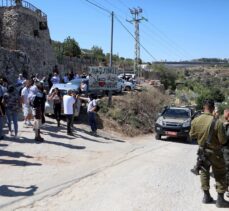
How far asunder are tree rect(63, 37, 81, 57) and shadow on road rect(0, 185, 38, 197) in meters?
61.0

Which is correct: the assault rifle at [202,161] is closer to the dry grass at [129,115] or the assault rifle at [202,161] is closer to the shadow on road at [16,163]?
the shadow on road at [16,163]

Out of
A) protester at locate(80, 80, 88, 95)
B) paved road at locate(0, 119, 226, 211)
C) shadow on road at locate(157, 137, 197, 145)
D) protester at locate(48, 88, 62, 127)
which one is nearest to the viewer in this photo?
paved road at locate(0, 119, 226, 211)

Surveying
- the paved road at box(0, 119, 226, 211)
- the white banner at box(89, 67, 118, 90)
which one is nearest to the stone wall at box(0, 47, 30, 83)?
the white banner at box(89, 67, 118, 90)

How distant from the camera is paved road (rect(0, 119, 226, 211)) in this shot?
777 cm

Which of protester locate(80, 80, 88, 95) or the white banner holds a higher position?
the white banner

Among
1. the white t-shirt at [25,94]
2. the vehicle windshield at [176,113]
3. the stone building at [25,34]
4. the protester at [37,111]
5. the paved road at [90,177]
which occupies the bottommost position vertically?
the paved road at [90,177]

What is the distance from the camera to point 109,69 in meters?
24.0

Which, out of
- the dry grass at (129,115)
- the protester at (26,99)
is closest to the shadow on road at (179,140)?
the dry grass at (129,115)

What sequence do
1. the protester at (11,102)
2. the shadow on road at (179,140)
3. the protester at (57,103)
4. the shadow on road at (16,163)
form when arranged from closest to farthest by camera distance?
the shadow on road at (16,163)
the protester at (11,102)
the protester at (57,103)
the shadow on road at (179,140)

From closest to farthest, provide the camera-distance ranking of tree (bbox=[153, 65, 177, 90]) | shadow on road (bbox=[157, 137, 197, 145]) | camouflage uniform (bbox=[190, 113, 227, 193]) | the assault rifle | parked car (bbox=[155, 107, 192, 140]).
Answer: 1. camouflage uniform (bbox=[190, 113, 227, 193])
2. the assault rifle
3. parked car (bbox=[155, 107, 192, 140])
4. shadow on road (bbox=[157, 137, 197, 145])
5. tree (bbox=[153, 65, 177, 90])

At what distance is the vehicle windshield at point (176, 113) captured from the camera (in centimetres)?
2180

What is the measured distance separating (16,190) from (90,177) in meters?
2.12

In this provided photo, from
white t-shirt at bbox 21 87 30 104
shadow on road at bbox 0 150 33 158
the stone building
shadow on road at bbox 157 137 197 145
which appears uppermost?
the stone building

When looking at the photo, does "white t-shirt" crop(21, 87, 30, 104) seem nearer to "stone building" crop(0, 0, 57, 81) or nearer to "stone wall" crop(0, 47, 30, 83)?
"stone wall" crop(0, 47, 30, 83)
